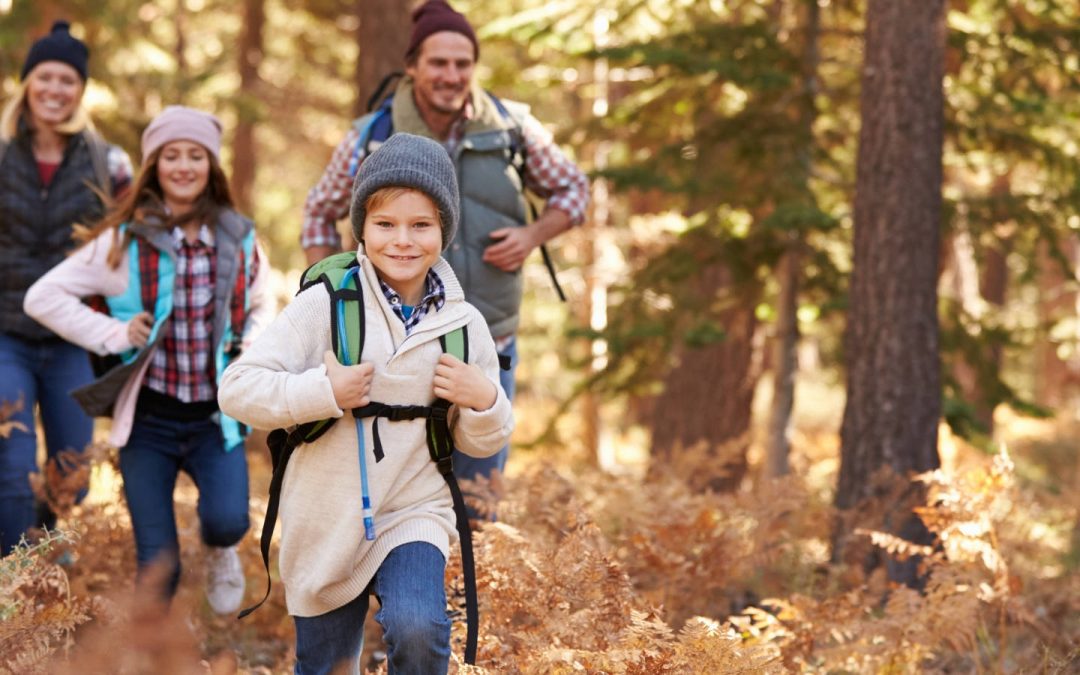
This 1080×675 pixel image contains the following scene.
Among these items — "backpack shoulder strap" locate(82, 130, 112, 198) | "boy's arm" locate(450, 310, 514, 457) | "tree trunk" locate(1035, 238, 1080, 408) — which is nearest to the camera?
"boy's arm" locate(450, 310, 514, 457)

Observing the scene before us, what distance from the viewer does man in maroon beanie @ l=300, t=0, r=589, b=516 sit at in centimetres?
541

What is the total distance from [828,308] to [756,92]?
5.65 feet

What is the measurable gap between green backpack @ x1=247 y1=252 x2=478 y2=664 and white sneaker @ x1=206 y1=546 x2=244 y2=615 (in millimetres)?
1752

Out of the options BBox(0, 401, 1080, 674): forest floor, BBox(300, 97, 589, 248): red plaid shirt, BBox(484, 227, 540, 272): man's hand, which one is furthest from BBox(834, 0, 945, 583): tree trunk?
BBox(484, 227, 540, 272): man's hand

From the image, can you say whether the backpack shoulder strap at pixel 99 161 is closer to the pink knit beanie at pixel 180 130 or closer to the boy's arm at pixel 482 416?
the pink knit beanie at pixel 180 130

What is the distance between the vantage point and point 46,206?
20.0 feet

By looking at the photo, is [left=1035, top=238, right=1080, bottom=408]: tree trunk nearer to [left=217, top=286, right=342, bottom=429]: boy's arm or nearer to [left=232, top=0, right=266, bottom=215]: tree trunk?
[left=232, top=0, right=266, bottom=215]: tree trunk

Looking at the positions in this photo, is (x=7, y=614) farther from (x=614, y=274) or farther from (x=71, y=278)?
(x=614, y=274)

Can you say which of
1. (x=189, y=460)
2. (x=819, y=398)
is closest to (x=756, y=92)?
(x=189, y=460)

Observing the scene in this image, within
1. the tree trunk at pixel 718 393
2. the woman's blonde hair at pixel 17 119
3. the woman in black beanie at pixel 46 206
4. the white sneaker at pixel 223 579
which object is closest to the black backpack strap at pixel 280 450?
the white sneaker at pixel 223 579

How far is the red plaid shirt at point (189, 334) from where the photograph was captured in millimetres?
5184

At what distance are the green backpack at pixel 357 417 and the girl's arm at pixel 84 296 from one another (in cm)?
166

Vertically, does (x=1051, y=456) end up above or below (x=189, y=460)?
below

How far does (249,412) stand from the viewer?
3.54m
